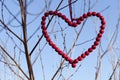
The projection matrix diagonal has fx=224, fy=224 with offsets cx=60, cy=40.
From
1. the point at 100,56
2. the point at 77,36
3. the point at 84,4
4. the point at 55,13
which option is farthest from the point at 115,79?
the point at 55,13

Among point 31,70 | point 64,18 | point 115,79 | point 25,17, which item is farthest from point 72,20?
point 115,79

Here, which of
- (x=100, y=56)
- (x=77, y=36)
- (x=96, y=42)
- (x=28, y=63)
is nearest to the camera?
(x=96, y=42)

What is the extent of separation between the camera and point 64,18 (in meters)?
1.33

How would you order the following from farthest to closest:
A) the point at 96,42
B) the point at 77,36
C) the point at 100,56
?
1. the point at 100,56
2. the point at 77,36
3. the point at 96,42

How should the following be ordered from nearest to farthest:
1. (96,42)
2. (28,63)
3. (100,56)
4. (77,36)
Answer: (96,42) → (28,63) → (77,36) → (100,56)

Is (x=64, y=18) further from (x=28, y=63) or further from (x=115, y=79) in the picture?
(x=115, y=79)

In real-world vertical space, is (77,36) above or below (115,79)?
above

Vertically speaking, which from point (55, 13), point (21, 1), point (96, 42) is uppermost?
point (21, 1)

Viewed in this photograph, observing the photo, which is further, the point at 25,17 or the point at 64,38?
the point at 64,38

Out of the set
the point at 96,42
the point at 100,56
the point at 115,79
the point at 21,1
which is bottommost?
the point at 115,79

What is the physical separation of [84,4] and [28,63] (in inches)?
37.0

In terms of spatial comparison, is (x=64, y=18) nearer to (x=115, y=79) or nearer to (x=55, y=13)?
(x=55, y=13)

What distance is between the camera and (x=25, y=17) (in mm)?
1397

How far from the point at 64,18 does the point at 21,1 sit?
0.31 m
